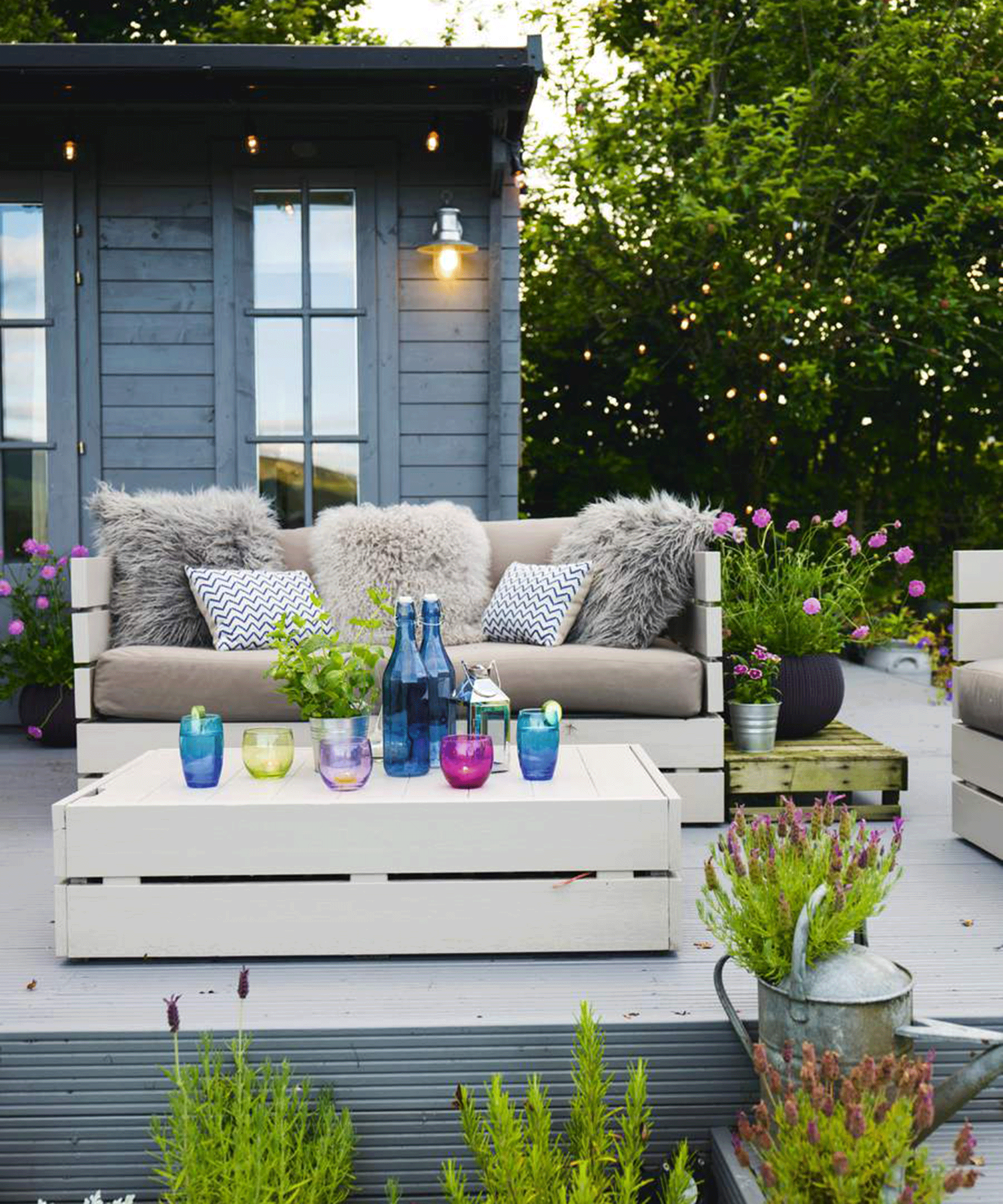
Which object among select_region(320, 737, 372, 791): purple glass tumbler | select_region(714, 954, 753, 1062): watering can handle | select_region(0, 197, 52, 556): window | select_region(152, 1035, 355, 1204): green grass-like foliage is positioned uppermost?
select_region(0, 197, 52, 556): window

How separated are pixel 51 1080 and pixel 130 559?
210 cm

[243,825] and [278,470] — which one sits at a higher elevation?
→ [278,470]

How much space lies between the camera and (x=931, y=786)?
3.91 m

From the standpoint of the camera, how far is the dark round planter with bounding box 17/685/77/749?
459cm

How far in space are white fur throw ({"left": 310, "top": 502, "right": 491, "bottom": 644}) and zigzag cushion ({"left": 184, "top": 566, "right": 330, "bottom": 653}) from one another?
0.42ft

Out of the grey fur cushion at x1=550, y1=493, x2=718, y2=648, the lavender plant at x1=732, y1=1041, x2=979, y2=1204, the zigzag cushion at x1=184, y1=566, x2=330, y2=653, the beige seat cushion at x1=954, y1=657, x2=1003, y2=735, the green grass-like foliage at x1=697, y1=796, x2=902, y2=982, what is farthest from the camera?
the zigzag cushion at x1=184, y1=566, x2=330, y2=653

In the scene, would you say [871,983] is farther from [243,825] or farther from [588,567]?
[588,567]

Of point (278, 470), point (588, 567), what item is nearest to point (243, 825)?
point (588, 567)

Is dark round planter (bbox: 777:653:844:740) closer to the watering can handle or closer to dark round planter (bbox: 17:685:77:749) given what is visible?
the watering can handle

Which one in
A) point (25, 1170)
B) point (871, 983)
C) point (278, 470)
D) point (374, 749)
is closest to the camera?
point (871, 983)

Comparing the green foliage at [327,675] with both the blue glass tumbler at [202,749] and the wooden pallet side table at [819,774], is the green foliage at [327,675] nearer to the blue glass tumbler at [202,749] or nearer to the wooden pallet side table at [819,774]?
the blue glass tumbler at [202,749]

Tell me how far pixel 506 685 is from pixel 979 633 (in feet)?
4.01

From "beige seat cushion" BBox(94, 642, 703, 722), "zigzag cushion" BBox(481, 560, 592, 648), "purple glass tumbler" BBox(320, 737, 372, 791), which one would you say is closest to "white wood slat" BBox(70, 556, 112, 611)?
"beige seat cushion" BBox(94, 642, 703, 722)

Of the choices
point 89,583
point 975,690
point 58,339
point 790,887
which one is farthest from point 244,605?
point 790,887
